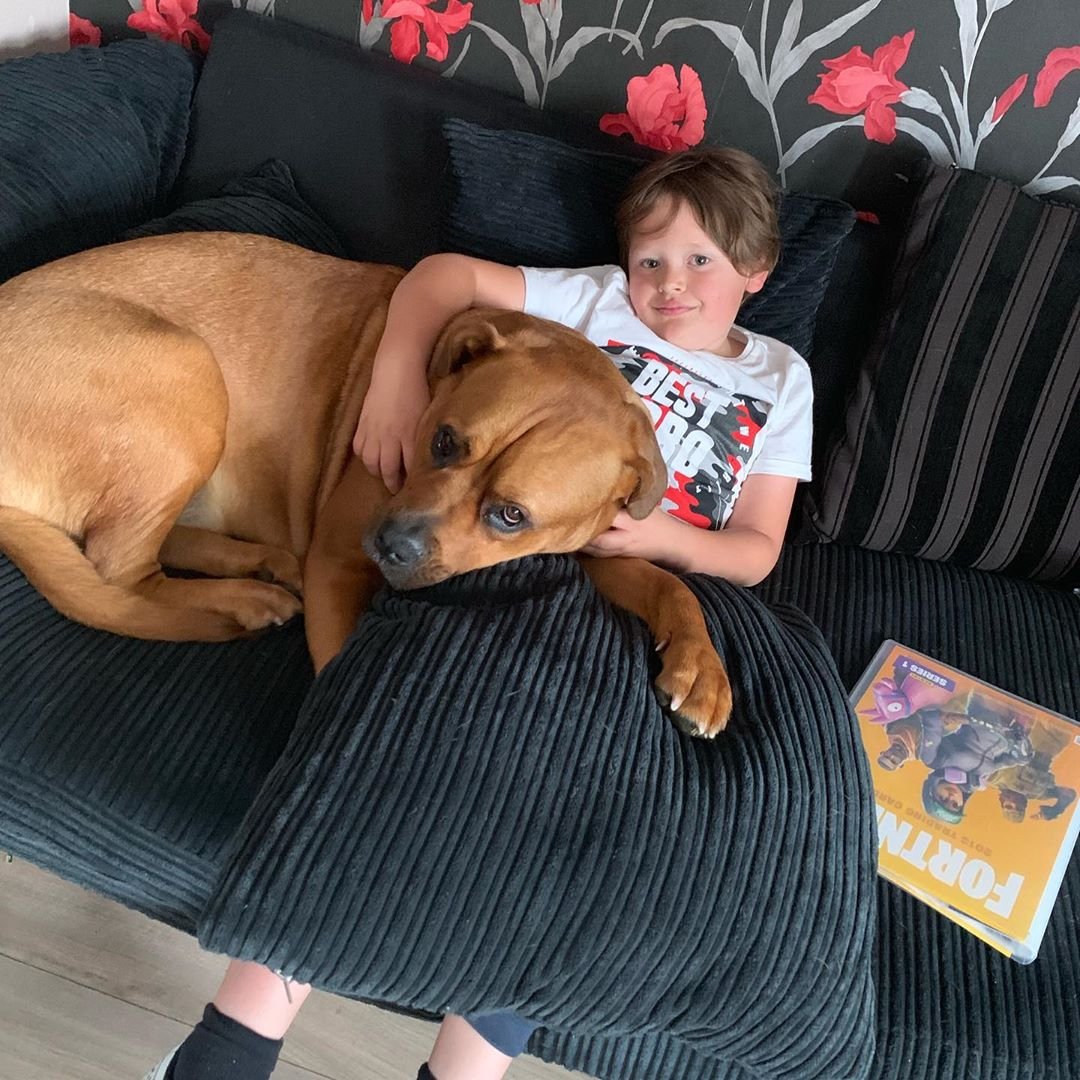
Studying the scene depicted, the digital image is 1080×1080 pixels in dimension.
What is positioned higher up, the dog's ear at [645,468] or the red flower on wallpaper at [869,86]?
the red flower on wallpaper at [869,86]

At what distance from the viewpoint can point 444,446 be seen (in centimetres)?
140

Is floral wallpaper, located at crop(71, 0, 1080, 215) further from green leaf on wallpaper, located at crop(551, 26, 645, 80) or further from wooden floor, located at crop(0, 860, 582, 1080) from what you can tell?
wooden floor, located at crop(0, 860, 582, 1080)

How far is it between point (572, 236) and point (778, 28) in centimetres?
70

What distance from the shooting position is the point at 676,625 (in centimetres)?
133

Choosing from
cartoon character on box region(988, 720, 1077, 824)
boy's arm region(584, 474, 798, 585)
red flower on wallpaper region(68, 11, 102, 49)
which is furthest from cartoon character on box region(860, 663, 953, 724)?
red flower on wallpaper region(68, 11, 102, 49)

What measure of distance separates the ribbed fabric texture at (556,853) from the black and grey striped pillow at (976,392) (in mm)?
881

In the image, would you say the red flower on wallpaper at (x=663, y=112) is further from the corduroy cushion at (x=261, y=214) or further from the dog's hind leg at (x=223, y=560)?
the dog's hind leg at (x=223, y=560)

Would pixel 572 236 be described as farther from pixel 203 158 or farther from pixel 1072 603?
pixel 1072 603

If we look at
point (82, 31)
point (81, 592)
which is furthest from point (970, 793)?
point (82, 31)

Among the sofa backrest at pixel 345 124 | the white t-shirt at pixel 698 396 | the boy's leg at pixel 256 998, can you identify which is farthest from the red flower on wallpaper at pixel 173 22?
the boy's leg at pixel 256 998

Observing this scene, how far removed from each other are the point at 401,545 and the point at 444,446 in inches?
7.3

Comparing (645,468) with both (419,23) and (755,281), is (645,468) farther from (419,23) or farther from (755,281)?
(419,23)

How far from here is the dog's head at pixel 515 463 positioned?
1332mm

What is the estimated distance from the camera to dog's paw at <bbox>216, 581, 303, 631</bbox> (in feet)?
4.93
